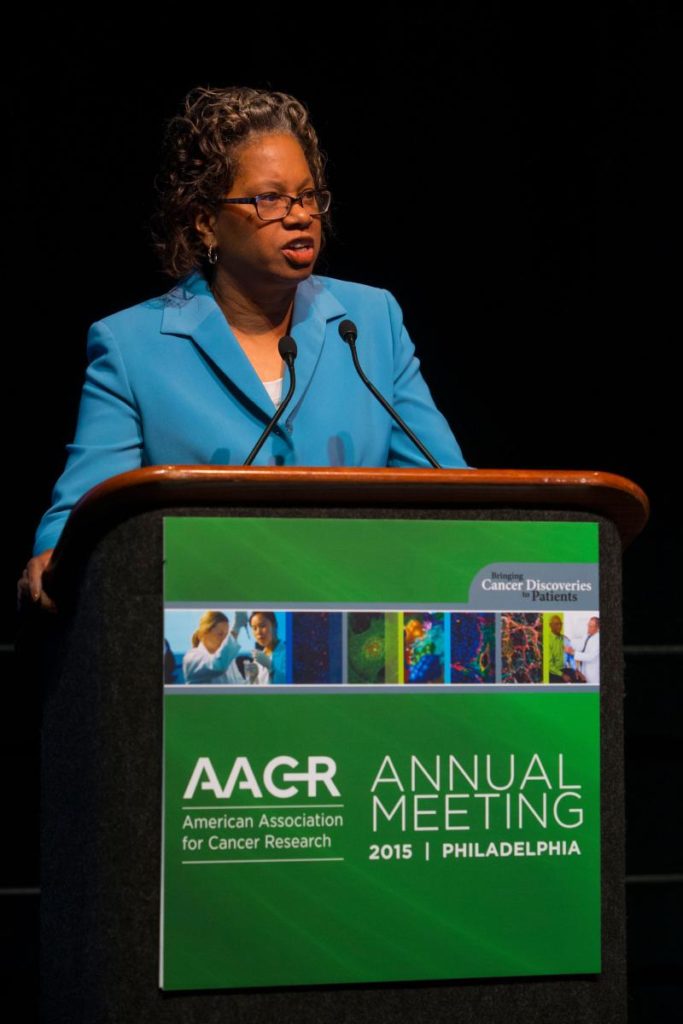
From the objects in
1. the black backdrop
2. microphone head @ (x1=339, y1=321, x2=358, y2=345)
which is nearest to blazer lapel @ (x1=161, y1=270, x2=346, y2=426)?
microphone head @ (x1=339, y1=321, x2=358, y2=345)

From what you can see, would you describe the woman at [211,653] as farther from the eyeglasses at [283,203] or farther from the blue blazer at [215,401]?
the eyeglasses at [283,203]

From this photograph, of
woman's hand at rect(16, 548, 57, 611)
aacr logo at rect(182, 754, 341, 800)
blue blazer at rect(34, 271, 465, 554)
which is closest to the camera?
aacr logo at rect(182, 754, 341, 800)

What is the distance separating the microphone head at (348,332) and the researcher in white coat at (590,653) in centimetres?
59

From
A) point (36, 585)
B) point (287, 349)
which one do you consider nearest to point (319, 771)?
point (36, 585)

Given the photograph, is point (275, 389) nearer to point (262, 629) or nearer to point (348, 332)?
point (348, 332)

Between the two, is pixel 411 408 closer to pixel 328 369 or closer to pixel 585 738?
pixel 328 369

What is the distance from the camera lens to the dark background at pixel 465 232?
9.87ft

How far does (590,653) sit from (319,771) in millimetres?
285

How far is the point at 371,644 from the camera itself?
147 cm

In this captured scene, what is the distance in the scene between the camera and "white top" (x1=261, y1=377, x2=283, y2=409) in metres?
2.11

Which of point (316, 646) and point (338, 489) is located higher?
point (338, 489)

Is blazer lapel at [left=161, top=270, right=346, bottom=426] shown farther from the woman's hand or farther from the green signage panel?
the green signage panel

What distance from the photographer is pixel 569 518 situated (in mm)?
1542

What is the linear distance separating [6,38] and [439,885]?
2.06m
